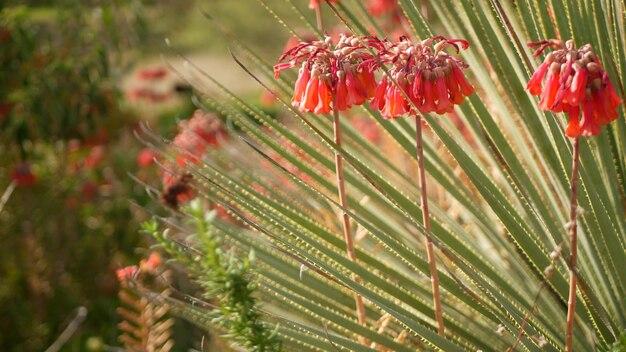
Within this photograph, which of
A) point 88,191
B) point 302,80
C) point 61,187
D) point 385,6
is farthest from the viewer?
point 61,187

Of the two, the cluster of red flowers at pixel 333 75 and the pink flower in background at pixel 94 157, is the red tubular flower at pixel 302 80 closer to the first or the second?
the cluster of red flowers at pixel 333 75

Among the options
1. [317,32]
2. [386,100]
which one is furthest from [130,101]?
[386,100]

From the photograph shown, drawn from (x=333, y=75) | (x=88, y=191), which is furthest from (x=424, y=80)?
(x=88, y=191)

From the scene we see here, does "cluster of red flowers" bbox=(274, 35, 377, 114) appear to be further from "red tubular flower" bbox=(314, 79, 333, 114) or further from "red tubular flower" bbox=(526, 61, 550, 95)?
"red tubular flower" bbox=(526, 61, 550, 95)

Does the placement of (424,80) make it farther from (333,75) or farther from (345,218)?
(345,218)

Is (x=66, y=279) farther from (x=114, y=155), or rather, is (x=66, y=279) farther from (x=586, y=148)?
(x=586, y=148)

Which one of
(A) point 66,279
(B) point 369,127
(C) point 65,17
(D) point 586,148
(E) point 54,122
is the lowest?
(A) point 66,279

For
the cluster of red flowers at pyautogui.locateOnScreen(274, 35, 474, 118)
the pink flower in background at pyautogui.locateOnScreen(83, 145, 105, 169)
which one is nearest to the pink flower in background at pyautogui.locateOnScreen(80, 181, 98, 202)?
the pink flower in background at pyautogui.locateOnScreen(83, 145, 105, 169)

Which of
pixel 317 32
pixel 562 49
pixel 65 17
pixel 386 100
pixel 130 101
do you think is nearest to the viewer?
pixel 562 49
